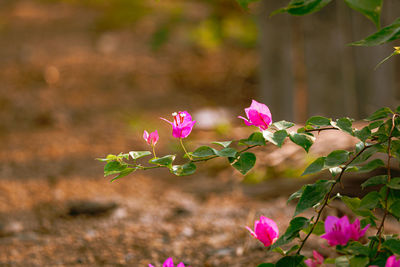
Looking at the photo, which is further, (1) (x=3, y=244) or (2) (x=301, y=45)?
(2) (x=301, y=45)

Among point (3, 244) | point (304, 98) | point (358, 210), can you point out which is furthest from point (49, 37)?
point (358, 210)

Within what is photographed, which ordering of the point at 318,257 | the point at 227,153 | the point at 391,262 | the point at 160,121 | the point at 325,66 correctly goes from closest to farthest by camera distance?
the point at 391,262, the point at 227,153, the point at 318,257, the point at 325,66, the point at 160,121

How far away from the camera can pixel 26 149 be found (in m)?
3.11

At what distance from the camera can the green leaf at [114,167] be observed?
943 mm

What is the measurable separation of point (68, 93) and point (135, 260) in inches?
105

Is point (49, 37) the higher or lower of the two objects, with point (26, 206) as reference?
higher

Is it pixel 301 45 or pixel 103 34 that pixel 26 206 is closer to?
pixel 301 45

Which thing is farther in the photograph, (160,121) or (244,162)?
(160,121)

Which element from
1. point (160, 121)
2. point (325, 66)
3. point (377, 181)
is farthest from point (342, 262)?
point (160, 121)

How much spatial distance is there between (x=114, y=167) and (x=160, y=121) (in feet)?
8.40

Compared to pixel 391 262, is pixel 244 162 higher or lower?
higher

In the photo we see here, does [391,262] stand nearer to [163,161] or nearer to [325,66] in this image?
Answer: [163,161]

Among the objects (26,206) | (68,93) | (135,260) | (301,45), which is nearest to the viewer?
(135,260)

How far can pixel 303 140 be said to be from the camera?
36.6 inches
